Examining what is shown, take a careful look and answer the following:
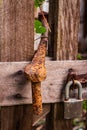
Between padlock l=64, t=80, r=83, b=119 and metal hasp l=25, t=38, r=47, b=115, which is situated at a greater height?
metal hasp l=25, t=38, r=47, b=115

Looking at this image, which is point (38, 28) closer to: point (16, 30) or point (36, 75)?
point (16, 30)

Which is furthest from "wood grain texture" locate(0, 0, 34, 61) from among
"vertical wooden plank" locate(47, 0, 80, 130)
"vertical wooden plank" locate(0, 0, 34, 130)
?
"vertical wooden plank" locate(47, 0, 80, 130)

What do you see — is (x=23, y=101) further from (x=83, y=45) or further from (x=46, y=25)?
(x=83, y=45)

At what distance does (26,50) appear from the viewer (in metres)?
1.72

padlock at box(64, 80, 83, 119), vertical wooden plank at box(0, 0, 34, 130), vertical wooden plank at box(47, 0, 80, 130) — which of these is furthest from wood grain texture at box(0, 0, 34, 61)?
padlock at box(64, 80, 83, 119)

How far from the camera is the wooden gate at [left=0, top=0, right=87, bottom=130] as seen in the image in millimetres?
1667

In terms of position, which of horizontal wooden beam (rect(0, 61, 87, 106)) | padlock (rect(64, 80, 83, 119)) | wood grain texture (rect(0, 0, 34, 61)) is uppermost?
wood grain texture (rect(0, 0, 34, 61))

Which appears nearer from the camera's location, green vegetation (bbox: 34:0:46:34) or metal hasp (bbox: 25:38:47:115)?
metal hasp (bbox: 25:38:47:115)

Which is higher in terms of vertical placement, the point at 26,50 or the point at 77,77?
the point at 26,50

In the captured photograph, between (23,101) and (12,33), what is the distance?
30 centimetres

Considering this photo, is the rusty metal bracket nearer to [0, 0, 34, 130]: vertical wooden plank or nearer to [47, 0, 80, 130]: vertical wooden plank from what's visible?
[47, 0, 80, 130]: vertical wooden plank

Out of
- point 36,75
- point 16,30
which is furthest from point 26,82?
point 16,30

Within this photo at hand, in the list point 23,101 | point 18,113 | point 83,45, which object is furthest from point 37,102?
point 83,45

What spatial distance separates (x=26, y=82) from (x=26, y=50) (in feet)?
0.46
